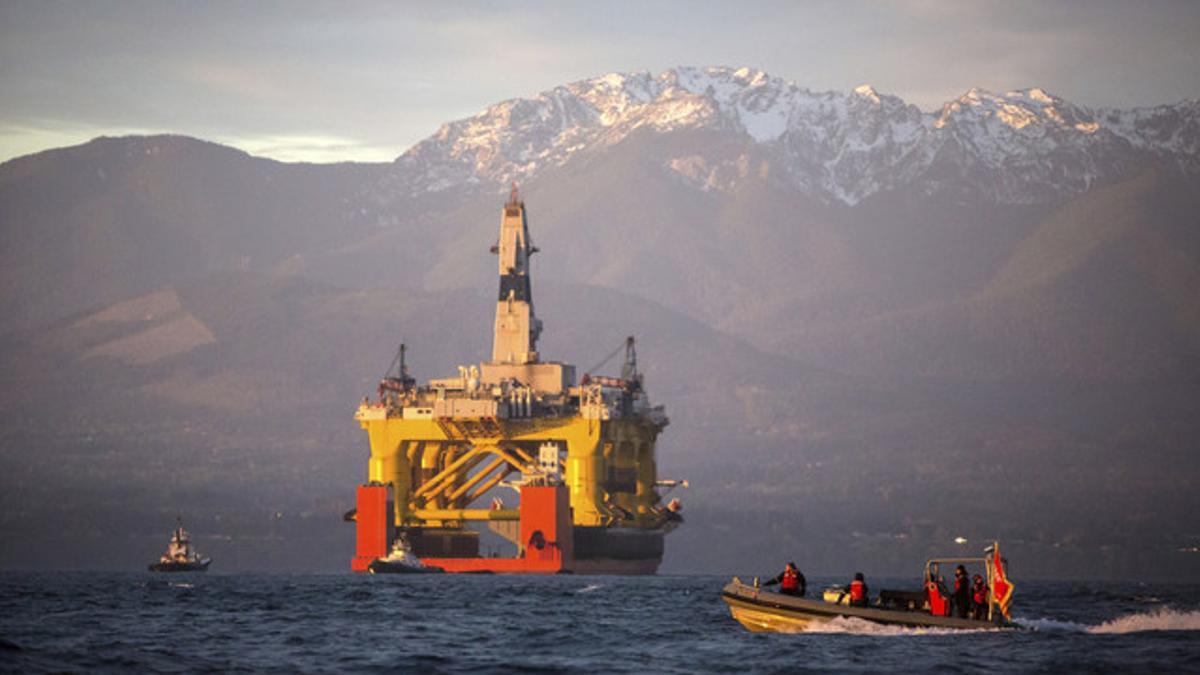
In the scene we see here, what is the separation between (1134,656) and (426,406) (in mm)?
73897

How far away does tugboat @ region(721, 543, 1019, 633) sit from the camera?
7469cm

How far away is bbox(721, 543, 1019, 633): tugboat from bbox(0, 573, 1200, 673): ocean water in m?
0.43

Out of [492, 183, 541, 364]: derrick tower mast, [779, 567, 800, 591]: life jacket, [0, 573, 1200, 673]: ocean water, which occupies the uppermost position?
[492, 183, 541, 364]: derrick tower mast

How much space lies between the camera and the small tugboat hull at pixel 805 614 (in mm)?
74750

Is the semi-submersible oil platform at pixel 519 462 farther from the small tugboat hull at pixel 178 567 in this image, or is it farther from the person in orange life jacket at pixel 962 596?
the person in orange life jacket at pixel 962 596

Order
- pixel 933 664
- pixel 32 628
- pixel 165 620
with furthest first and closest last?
1. pixel 165 620
2. pixel 32 628
3. pixel 933 664

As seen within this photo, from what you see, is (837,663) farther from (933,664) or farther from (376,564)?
(376,564)

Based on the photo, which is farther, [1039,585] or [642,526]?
[642,526]

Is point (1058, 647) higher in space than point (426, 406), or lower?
lower

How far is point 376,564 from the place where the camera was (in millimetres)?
136250

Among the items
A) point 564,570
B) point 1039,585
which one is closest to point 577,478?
point 564,570

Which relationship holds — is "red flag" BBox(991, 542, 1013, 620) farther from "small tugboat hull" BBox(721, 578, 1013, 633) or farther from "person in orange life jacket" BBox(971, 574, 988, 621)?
"small tugboat hull" BBox(721, 578, 1013, 633)

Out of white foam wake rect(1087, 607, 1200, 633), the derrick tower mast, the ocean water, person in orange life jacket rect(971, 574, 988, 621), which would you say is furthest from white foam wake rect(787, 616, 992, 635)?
the derrick tower mast

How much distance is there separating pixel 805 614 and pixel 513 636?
10262mm
